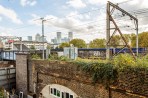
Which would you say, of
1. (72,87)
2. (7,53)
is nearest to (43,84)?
(72,87)

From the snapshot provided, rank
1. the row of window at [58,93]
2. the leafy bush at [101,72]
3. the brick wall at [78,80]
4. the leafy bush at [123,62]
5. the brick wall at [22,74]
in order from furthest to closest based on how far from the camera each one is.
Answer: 1. the brick wall at [22,74]
2. the row of window at [58,93]
3. the leafy bush at [101,72]
4. the leafy bush at [123,62]
5. the brick wall at [78,80]

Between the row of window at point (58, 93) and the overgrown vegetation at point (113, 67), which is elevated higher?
the overgrown vegetation at point (113, 67)

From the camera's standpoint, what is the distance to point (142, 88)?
8180 mm

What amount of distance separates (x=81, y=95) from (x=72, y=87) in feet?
3.12

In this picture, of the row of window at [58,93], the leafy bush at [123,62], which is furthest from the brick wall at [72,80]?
the row of window at [58,93]

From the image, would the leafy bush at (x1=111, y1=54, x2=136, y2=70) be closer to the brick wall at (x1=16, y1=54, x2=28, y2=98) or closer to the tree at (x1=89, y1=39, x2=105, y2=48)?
the brick wall at (x1=16, y1=54, x2=28, y2=98)

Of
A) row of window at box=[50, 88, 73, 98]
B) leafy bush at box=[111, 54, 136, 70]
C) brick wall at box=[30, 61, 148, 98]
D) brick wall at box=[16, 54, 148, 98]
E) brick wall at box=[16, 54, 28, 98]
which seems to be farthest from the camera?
brick wall at box=[16, 54, 28, 98]

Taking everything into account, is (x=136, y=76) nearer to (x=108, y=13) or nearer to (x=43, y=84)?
(x=108, y=13)

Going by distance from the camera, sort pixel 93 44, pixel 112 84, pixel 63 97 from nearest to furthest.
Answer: pixel 112 84 → pixel 63 97 → pixel 93 44

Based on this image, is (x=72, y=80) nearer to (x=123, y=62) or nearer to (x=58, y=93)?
(x=58, y=93)

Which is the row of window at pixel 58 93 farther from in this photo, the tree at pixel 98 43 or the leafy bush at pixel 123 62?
the tree at pixel 98 43

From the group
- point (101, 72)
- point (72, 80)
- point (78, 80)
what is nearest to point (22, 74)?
point (72, 80)

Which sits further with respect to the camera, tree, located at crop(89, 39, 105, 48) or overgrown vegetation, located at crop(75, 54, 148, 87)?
tree, located at crop(89, 39, 105, 48)

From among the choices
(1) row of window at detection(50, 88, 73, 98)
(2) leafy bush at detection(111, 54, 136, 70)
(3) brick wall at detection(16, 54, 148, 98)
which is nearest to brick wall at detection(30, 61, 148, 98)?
(3) brick wall at detection(16, 54, 148, 98)
